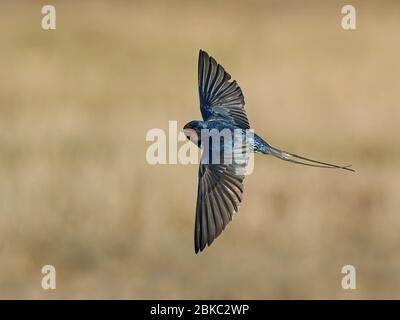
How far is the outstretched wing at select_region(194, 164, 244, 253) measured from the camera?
140 inches

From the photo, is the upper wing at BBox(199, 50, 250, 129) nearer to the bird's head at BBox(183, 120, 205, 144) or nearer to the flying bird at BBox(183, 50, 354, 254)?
the flying bird at BBox(183, 50, 354, 254)

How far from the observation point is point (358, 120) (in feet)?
23.8

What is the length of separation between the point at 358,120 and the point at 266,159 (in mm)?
1110

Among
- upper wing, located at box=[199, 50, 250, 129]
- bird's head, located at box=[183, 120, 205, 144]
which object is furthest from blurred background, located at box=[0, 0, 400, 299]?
bird's head, located at box=[183, 120, 205, 144]

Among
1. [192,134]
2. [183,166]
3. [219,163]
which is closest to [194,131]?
[192,134]

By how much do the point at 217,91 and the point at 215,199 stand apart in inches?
29.3

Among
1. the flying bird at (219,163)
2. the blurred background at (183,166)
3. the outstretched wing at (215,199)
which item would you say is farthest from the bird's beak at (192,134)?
the blurred background at (183,166)

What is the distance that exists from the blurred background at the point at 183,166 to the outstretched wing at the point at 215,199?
129 cm

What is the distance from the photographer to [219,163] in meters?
3.86

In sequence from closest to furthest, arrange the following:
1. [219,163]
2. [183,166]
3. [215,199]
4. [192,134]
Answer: [215,199], [219,163], [192,134], [183,166]

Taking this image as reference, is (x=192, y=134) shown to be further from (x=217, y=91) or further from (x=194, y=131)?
(x=217, y=91)

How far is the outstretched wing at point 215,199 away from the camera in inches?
140

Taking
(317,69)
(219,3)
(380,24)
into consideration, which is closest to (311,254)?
(317,69)

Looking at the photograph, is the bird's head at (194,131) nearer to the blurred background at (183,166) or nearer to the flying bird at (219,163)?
the flying bird at (219,163)
